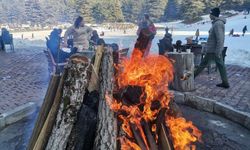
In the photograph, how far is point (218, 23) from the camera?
819 cm

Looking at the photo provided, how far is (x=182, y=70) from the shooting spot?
25.2 ft

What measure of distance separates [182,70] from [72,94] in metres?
4.22

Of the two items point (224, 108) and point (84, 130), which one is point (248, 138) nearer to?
point (224, 108)

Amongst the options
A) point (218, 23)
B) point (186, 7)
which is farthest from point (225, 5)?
point (218, 23)

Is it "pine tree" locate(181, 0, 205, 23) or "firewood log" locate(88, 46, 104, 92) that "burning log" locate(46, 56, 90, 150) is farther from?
"pine tree" locate(181, 0, 205, 23)

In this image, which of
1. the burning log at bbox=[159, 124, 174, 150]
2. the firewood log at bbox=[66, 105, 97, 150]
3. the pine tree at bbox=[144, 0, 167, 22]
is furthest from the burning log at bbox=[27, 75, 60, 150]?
the pine tree at bbox=[144, 0, 167, 22]

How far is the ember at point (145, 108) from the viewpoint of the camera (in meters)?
3.86

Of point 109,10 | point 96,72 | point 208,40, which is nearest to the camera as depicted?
point 96,72

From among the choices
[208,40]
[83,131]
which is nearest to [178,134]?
[83,131]

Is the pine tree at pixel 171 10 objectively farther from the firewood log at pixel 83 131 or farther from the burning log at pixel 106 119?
the firewood log at pixel 83 131

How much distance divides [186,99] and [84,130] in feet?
→ 11.4

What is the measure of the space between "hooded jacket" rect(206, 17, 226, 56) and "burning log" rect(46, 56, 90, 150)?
5012 millimetres

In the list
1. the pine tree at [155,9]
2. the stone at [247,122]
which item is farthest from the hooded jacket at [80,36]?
the pine tree at [155,9]

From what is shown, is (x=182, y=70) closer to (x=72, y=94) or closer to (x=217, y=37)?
(x=217, y=37)
